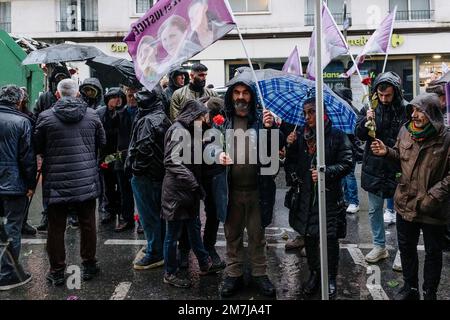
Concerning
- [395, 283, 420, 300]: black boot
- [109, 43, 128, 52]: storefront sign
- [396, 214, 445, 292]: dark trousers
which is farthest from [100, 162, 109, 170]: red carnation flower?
[109, 43, 128, 52]: storefront sign

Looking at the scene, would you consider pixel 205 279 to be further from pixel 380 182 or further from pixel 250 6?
pixel 250 6

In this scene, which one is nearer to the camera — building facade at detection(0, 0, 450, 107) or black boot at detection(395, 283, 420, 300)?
black boot at detection(395, 283, 420, 300)

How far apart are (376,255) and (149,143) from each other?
2.86m

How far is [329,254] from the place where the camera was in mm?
4480

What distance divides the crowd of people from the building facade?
16.1 metres

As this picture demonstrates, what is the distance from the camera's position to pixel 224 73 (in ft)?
70.1

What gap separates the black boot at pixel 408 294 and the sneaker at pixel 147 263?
252cm

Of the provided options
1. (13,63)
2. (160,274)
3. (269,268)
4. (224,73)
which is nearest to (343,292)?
(269,268)

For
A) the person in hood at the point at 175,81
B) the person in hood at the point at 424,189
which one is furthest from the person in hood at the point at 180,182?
the person in hood at the point at 175,81

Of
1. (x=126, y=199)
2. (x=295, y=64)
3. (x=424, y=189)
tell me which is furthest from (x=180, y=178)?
(x=295, y=64)

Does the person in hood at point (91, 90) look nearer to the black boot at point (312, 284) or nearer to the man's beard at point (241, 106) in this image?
the man's beard at point (241, 106)

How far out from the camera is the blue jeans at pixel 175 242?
4.69m

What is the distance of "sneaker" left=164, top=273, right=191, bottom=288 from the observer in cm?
470

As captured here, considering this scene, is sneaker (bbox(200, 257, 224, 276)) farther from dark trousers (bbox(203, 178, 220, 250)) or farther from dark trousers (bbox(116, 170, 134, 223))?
dark trousers (bbox(116, 170, 134, 223))
